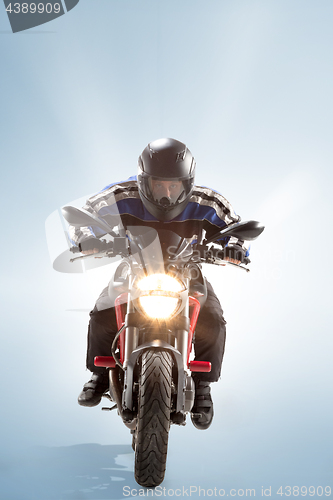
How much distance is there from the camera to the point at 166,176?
1714mm

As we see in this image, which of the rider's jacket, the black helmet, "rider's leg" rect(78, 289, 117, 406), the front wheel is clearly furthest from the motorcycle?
the rider's jacket

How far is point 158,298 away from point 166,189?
1.99ft

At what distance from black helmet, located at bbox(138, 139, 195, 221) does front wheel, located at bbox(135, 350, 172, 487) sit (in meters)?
0.75

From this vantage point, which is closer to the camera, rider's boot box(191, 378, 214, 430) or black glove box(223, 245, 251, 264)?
black glove box(223, 245, 251, 264)

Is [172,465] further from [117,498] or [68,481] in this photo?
[68,481]

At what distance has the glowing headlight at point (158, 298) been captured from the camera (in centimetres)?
136

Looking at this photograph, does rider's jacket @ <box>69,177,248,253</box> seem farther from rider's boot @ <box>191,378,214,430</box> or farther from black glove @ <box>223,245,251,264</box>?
rider's boot @ <box>191,378,214,430</box>

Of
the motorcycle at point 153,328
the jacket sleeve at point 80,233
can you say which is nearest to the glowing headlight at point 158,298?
the motorcycle at point 153,328

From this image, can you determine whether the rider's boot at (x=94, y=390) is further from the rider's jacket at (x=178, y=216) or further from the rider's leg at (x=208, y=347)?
the rider's jacket at (x=178, y=216)

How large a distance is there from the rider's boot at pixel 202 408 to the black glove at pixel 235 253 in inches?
26.7

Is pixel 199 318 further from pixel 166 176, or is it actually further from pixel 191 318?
pixel 166 176

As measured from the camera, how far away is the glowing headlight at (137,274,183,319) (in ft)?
4.46

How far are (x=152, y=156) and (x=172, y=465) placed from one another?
148 centimetres

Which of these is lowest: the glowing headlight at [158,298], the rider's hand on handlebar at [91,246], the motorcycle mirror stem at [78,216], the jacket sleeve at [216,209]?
the glowing headlight at [158,298]
